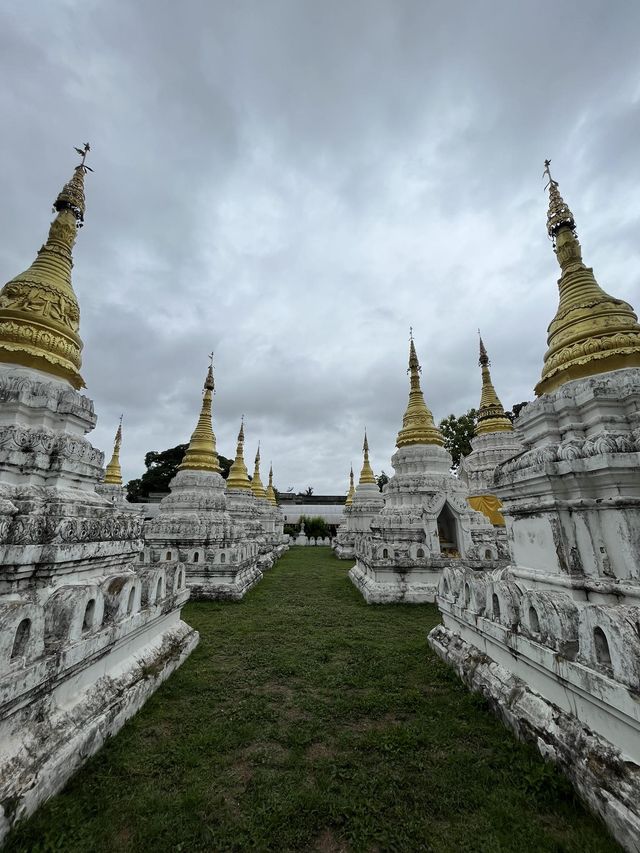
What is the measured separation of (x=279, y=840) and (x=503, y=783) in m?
1.66

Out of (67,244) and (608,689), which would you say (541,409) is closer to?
(608,689)

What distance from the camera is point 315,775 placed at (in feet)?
10.1

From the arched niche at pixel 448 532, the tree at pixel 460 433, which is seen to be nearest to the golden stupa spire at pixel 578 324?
the arched niche at pixel 448 532

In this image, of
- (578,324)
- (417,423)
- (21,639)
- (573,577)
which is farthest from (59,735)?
(417,423)

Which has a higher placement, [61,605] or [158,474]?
[158,474]

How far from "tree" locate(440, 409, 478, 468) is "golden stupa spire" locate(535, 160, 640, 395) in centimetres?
2742

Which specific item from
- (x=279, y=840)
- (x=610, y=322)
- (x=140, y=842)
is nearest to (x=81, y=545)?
(x=140, y=842)

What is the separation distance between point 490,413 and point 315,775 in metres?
19.3

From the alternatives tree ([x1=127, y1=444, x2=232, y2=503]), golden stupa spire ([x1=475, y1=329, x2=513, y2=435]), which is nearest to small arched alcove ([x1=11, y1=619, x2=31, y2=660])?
golden stupa spire ([x1=475, y1=329, x2=513, y2=435])

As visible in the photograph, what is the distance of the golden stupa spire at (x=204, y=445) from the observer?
1470 centimetres

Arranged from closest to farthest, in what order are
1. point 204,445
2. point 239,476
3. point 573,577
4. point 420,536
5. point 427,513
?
1. point 573,577
2. point 427,513
3. point 420,536
4. point 204,445
5. point 239,476

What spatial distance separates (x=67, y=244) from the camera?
21.1 ft

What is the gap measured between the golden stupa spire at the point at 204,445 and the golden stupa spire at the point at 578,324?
11.9m

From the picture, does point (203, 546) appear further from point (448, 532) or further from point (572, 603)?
point (572, 603)
